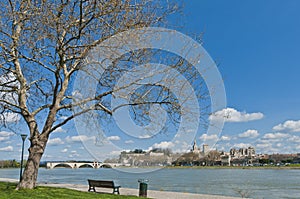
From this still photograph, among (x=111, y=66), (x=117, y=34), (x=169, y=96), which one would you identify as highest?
(x=117, y=34)

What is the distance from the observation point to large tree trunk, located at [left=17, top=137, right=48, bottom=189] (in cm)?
1145

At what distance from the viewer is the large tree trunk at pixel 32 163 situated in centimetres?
1145

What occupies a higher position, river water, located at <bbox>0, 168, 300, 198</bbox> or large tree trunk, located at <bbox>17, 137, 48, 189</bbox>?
large tree trunk, located at <bbox>17, 137, 48, 189</bbox>

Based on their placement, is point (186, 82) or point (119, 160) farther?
point (186, 82)

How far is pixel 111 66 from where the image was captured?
35.9 feet

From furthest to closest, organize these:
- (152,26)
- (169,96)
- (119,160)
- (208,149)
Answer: (169,96)
(152,26)
(119,160)
(208,149)

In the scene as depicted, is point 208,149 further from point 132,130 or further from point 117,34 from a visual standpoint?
point 117,34

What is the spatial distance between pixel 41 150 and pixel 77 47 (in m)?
3.63

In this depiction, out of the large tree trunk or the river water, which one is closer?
the large tree trunk

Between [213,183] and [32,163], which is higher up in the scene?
[32,163]

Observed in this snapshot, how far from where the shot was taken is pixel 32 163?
11.5 meters

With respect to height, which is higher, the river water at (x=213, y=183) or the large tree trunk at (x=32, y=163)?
the large tree trunk at (x=32, y=163)

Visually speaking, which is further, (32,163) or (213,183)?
(213,183)

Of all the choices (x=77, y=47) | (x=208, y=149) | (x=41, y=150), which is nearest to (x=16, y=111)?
(x=41, y=150)
